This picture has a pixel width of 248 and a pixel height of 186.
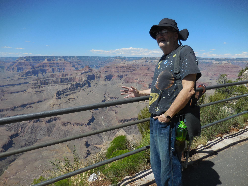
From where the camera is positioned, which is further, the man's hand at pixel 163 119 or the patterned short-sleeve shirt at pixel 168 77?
the man's hand at pixel 163 119

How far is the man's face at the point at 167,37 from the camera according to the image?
63.2 inches

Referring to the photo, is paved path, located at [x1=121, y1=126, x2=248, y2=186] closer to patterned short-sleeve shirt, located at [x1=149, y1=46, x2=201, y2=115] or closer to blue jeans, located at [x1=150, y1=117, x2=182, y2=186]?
blue jeans, located at [x1=150, y1=117, x2=182, y2=186]

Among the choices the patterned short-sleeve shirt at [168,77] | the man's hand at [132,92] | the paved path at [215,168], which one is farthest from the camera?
the paved path at [215,168]

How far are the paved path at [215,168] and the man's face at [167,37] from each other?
5.75 ft

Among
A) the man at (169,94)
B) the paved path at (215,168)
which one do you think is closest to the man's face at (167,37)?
the man at (169,94)

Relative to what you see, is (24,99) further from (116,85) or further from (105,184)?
(105,184)

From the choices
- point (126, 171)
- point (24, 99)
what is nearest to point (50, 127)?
point (24, 99)

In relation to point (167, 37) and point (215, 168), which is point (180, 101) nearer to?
point (167, 37)

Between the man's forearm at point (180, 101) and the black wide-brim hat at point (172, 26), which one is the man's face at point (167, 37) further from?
the man's forearm at point (180, 101)

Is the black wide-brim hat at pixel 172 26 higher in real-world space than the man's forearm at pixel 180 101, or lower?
higher

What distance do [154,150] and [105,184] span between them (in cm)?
107

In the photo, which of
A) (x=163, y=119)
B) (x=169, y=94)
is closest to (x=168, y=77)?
(x=169, y=94)

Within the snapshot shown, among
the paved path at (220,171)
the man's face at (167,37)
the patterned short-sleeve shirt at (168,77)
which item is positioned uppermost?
the man's face at (167,37)

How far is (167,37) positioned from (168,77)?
0.39 metres
